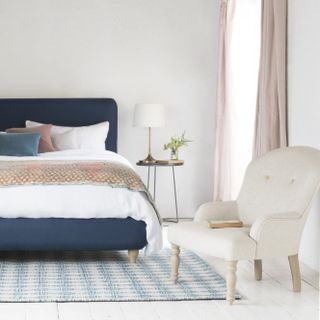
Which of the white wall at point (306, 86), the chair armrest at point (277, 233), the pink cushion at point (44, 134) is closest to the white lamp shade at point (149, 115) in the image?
the pink cushion at point (44, 134)

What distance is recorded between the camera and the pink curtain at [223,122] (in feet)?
25.2

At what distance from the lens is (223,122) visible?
7.78 meters

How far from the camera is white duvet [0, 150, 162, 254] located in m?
5.36

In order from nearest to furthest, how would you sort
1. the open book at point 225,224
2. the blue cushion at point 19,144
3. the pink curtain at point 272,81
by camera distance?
the open book at point 225,224
the pink curtain at point 272,81
the blue cushion at point 19,144

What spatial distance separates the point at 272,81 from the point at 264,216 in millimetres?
1790

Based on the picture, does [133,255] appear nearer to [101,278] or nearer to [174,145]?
[101,278]

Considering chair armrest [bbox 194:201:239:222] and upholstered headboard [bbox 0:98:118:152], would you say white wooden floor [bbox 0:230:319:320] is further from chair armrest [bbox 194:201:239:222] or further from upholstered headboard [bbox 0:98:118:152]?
upholstered headboard [bbox 0:98:118:152]

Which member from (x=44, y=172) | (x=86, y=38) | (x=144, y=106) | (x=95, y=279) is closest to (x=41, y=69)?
(x=86, y=38)

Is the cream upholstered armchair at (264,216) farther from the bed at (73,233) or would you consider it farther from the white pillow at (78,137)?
the white pillow at (78,137)

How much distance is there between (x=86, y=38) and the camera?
25.7 ft

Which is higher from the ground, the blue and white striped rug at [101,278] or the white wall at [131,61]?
the white wall at [131,61]

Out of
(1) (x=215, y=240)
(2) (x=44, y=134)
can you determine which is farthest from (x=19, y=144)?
(1) (x=215, y=240)

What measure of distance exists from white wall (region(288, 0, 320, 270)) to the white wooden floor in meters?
0.78

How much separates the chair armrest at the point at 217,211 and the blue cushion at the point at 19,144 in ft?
7.42
